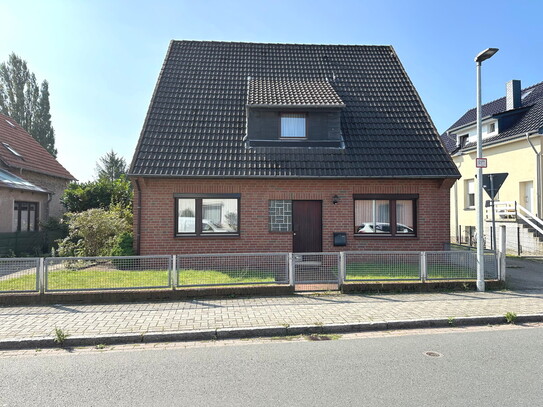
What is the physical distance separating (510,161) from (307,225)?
43.4 feet

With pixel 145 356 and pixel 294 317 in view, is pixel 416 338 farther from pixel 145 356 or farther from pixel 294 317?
pixel 145 356

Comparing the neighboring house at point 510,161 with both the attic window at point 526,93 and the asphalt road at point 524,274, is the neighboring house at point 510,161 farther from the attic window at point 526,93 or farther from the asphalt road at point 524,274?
the asphalt road at point 524,274

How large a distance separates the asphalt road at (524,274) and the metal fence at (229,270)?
0.95m

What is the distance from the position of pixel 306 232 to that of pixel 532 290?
5.99 metres

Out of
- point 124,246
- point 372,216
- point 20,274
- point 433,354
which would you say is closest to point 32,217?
point 124,246

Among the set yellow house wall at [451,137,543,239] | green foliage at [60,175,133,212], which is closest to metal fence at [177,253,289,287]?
green foliage at [60,175,133,212]

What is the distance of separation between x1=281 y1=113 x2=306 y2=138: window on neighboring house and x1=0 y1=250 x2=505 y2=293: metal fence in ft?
17.2

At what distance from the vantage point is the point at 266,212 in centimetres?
1154

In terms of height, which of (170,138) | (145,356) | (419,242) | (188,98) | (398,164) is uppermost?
(188,98)

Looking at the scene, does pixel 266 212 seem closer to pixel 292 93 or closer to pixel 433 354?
pixel 292 93

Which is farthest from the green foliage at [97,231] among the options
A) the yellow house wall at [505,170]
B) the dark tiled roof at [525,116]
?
the dark tiled roof at [525,116]

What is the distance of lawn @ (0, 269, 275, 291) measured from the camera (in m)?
7.48

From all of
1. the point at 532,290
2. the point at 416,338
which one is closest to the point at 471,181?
the point at 532,290

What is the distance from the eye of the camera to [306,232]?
11.8m
